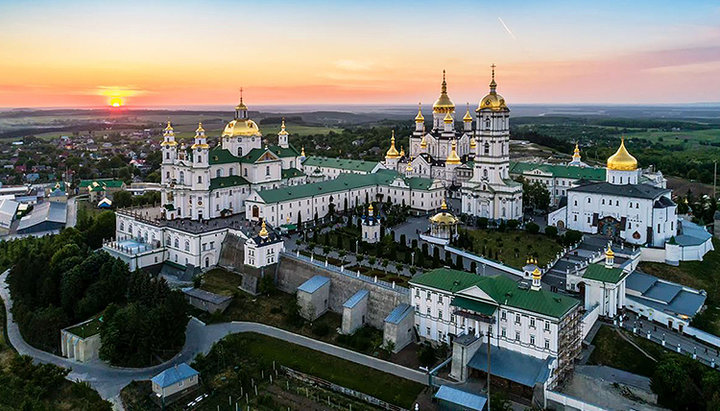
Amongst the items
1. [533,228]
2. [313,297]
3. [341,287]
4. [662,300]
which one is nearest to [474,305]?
[341,287]

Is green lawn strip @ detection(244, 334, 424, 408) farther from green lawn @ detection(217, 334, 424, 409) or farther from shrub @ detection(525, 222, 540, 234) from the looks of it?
shrub @ detection(525, 222, 540, 234)

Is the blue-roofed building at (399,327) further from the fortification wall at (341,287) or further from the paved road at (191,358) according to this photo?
the paved road at (191,358)

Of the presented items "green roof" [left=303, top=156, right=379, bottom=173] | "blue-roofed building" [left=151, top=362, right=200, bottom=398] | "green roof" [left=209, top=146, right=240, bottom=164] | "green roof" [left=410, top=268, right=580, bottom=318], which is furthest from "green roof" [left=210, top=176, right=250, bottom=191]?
"green roof" [left=410, top=268, right=580, bottom=318]

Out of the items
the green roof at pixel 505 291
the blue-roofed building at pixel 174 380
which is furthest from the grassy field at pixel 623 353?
the blue-roofed building at pixel 174 380

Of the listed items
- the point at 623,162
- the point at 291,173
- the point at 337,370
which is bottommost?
the point at 337,370

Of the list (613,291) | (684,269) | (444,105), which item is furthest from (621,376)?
(444,105)

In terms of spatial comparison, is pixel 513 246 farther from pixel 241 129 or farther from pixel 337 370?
pixel 241 129
